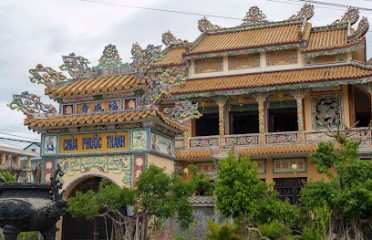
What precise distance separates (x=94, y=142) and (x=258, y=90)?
41.3 feet

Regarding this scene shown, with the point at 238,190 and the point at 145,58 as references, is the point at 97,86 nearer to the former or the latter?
the point at 145,58

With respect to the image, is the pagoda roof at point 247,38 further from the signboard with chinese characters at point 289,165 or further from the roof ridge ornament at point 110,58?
the roof ridge ornament at point 110,58

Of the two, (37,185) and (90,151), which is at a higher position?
(90,151)

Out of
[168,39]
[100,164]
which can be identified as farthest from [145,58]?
[168,39]

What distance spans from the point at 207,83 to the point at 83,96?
1323cm

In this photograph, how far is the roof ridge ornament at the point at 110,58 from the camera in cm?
1352

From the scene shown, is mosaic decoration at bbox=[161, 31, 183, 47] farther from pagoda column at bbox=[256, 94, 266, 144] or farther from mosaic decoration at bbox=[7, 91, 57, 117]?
mosaic decoration at bbox=[7, 91, 57, 117]

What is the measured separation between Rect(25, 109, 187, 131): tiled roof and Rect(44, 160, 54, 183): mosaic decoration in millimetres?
922

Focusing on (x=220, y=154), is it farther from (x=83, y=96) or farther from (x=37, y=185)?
(x=37, y=185)

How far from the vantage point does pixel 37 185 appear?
9.72m

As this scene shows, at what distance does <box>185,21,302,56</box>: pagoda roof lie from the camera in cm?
2580

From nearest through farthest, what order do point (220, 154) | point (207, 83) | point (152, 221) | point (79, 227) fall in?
point (152, 221) < point (79, 227) < point (220, 154) < point (207, 83)

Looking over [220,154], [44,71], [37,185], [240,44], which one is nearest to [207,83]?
[240,44]

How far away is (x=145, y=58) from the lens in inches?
498
